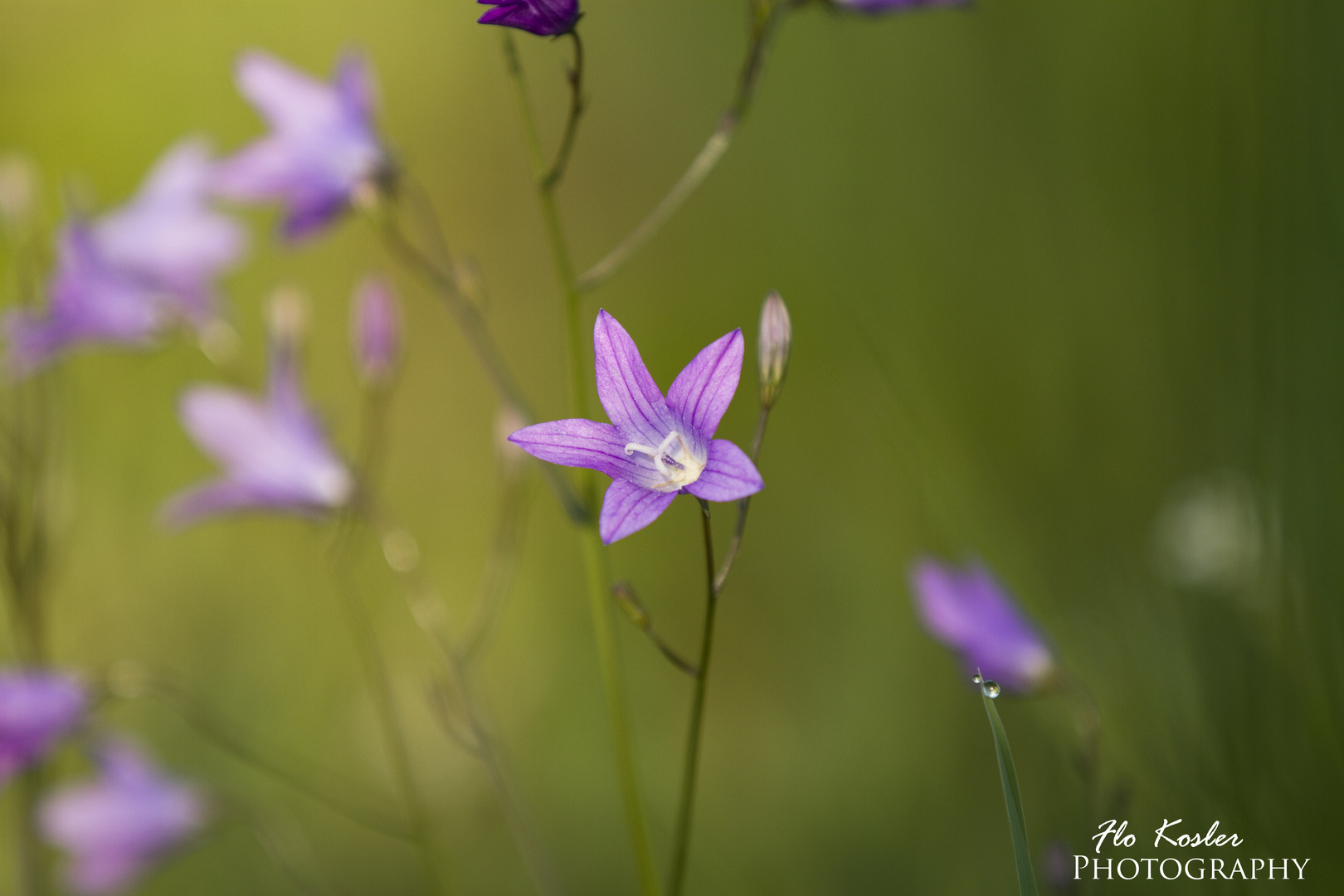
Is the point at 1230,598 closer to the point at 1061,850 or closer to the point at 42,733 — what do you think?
the point at 1061,850

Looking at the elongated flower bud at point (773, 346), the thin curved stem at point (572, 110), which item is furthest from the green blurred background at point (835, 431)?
the thin curved stem at point (572, 110)

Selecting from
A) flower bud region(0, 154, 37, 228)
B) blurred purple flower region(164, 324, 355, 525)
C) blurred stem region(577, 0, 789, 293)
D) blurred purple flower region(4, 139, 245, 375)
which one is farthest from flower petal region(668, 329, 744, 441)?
flower bud region(0, 154, 37, 228)

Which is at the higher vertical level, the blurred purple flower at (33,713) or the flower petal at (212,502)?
the flower petal at (212,502)

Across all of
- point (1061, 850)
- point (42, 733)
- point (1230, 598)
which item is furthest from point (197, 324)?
point (1230, 598)

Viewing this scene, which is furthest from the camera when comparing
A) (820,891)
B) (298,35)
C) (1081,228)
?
(298,35)

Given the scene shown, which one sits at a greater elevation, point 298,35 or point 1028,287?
point 298,35

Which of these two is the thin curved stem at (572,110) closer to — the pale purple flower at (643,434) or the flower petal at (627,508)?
the pale purple flower at (643,434)

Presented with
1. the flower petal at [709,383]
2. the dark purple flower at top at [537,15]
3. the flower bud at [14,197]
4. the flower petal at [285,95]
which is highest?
the flower petal at [285,95]
